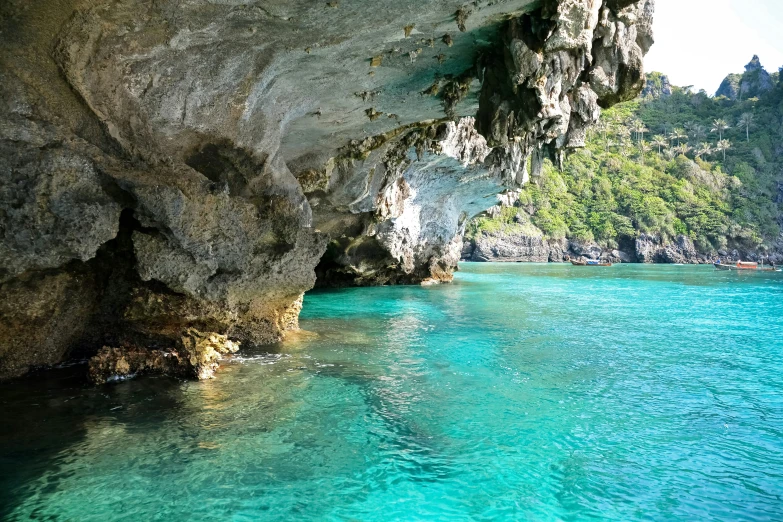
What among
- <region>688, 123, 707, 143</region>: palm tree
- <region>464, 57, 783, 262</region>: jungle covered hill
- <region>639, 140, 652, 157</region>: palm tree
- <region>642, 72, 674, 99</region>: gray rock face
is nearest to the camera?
<region>464, 57, 783, 262</region>: jungle covered hill

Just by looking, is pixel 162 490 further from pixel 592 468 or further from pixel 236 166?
pixel 236 166

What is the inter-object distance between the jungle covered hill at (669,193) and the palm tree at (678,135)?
176 mm

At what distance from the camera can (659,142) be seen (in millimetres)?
81125

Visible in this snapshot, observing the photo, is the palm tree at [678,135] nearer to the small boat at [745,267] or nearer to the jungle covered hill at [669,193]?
the jungle covered hill at [669,193]

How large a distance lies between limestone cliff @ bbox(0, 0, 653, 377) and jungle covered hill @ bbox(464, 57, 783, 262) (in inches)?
2356

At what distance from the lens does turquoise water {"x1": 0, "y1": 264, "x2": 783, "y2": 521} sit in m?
5.23

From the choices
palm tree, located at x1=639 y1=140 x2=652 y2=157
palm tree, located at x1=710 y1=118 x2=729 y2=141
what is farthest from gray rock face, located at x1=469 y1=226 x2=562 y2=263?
palm tree, located at x1=710 y1=118 x2=729 y2=141

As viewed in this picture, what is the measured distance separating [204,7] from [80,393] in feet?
19.9

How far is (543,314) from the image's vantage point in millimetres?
19234

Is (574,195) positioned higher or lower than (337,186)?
higher

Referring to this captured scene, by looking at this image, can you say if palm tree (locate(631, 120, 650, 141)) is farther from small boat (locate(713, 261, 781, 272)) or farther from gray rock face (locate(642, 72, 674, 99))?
small boat (locate(713, 261, 781, 272))

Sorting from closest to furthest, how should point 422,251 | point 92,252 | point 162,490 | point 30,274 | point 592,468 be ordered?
point 162,490 < point 592,468 < point 92,252 < point 30,274 < point 422,251

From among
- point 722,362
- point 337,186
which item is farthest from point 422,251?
point 722,362

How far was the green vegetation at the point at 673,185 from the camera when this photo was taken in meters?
68.2
